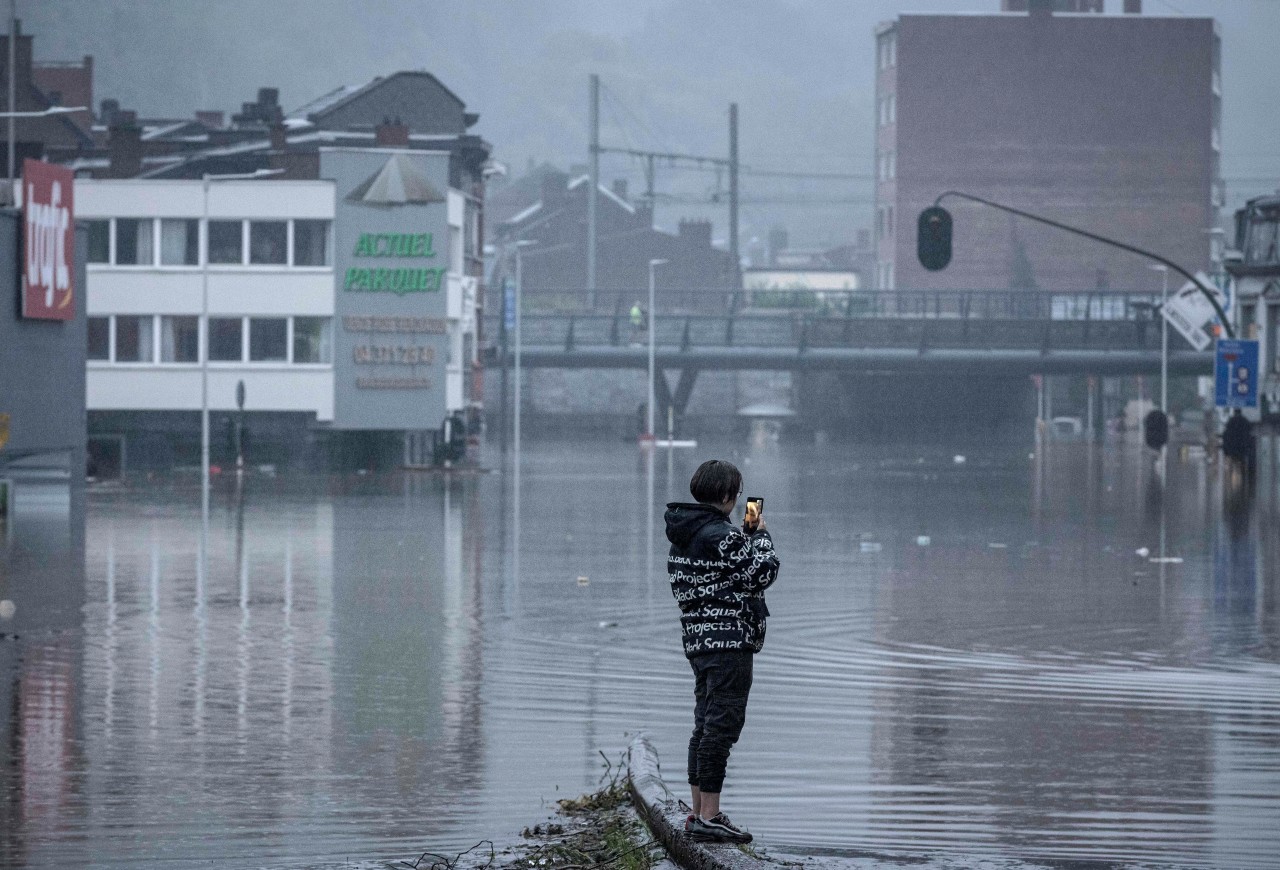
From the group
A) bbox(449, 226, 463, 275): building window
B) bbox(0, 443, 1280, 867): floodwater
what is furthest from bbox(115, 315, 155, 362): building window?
bbox(0, 443, 1280, 867): floodwater

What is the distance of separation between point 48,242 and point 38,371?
234cm

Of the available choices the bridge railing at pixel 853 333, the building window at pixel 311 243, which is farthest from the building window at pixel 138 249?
the bridge railing at pixel 853 333

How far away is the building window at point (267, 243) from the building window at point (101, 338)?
4604 mm

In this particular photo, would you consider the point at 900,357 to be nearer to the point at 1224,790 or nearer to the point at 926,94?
the point at 926,94

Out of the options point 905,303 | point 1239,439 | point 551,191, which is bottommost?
point 1239,439

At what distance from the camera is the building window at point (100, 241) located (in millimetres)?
58844

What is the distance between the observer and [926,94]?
401 feet

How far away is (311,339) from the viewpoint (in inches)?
2317

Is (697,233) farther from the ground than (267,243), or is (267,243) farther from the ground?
(697,233)

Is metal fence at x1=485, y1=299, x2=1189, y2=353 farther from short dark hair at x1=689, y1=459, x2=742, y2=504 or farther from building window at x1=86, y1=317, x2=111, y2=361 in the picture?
short dark hair at x1=689, y1=459, x2=742, y2=504

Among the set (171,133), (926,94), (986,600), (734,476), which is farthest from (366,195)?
(926,94)

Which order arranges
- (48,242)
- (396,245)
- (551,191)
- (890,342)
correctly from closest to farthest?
1. (48,242)
2. (396,245)
3. (890,342)
4. (551,191)

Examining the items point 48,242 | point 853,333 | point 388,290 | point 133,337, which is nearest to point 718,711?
point 48,242

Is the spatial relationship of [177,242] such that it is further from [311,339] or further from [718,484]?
[718,484]
